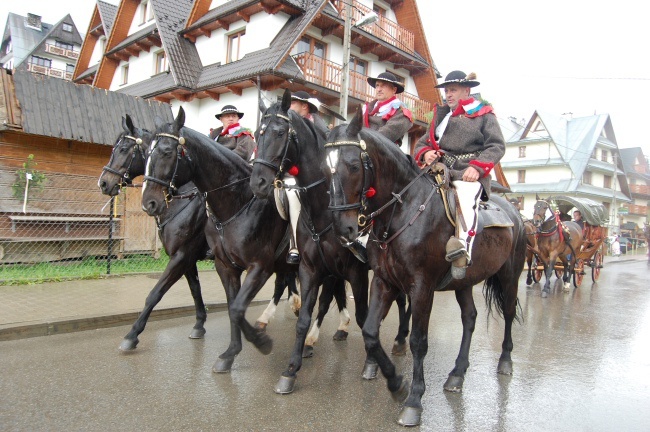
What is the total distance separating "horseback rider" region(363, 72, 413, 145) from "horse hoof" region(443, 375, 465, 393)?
248 cm

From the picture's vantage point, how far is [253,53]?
17.1 meters

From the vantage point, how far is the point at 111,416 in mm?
3443

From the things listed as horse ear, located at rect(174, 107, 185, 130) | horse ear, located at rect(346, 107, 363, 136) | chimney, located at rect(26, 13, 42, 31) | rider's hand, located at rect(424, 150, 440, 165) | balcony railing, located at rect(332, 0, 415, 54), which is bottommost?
rider's hand, located at rect(424, 150, 440, 165)

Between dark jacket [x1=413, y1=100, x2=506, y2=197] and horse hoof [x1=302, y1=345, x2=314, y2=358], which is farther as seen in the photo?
horse hoof [x1=302, y1=345, x2=314, y2=358]

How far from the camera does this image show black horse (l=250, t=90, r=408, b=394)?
12.9ft

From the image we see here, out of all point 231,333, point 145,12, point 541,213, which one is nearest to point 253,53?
point 145,12

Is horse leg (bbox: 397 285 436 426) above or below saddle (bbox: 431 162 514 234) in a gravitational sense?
below

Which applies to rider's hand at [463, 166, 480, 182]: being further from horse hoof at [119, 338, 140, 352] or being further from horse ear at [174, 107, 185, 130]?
horse hoof at [119, 338, 140, 352]

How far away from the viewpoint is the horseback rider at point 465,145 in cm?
402

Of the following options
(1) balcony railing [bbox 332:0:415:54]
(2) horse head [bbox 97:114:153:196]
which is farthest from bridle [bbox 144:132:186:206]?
(1) balcony railing [bbox 332:0:415:54]

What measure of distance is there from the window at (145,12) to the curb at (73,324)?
65.0 ft

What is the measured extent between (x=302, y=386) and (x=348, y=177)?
2.14m

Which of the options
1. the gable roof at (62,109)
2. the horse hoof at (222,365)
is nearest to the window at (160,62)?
the gable roof at (62,109)

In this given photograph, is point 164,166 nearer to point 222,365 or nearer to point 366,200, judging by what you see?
point 222,365
